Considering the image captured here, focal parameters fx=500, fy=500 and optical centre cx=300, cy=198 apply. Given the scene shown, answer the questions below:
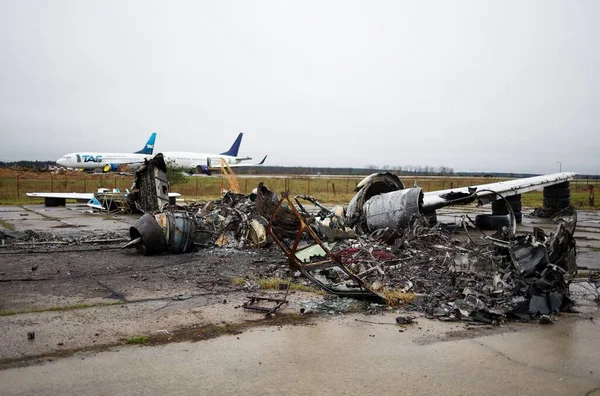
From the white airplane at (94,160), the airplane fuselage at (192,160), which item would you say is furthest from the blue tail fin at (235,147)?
the white airplane at (94,160)

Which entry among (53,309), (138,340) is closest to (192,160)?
(53,309)

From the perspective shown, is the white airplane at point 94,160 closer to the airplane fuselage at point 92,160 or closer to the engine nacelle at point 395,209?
the airplane fuselage at point 92,160

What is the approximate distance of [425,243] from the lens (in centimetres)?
1246

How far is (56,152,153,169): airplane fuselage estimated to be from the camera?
61.3 m

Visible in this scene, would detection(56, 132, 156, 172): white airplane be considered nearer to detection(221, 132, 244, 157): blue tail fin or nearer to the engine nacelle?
detection(221, 132, 244, 157): blue tail fin

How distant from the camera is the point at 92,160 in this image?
206 feet

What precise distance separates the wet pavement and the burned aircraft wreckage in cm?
116

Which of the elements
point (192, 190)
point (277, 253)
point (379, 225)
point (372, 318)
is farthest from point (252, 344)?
point (192, 190)

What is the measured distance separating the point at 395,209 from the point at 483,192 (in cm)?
450

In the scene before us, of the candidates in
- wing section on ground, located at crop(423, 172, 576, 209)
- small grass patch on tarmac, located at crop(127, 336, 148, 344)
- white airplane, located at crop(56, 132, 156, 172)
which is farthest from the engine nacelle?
white airplane, located at crop(56, 132, 156, 172)

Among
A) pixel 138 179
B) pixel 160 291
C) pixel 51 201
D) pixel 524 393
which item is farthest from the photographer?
pixel 51 201

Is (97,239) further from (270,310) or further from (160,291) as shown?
(270,310)

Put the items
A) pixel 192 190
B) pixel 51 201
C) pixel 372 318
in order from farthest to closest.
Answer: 1. pixel 192 190
2. pixel 51 201
3. pixel 372 318

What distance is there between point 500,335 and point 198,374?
4.06 meters
